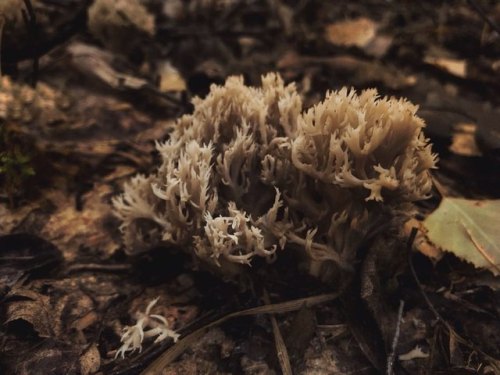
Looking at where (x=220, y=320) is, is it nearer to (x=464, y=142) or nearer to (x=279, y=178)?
(x=279, y=178)

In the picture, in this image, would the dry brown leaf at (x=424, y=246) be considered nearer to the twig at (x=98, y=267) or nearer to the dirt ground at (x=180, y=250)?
the dirt ground at (x=180, y=250)

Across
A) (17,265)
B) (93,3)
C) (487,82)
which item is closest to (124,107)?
(93,3)

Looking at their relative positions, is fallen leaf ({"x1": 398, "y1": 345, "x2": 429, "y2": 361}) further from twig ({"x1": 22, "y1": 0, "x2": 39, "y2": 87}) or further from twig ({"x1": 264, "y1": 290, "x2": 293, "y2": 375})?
twig ({"x1": 22, "y1": 0, "x2": 39, "y2": 87})

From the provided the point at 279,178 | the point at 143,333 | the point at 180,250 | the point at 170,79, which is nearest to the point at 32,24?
the point at 170,79

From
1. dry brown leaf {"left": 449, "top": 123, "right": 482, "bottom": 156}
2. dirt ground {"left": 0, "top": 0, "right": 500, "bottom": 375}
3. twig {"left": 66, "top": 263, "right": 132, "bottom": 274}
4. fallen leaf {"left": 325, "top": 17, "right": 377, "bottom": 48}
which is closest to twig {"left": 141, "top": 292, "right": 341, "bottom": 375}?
dirt ground {"left": 0, "top": 0, "right": 500, "bottom": 375}

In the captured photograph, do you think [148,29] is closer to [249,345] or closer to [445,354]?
[249,345]

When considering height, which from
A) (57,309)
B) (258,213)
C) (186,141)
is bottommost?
(57,309)
